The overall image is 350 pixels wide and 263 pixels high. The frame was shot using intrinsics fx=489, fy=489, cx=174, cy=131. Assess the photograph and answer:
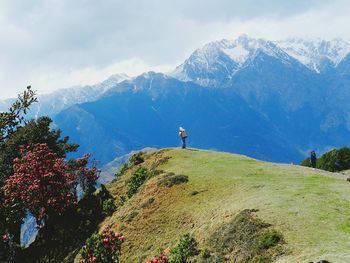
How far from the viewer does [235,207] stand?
102 ft

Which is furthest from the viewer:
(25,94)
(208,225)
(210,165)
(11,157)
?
(11,157)

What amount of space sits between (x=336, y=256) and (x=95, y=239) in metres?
11.1

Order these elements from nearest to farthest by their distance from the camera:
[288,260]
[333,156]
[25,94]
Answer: [288,260] < [25,94] < [333,156]

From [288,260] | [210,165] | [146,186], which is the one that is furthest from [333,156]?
[288,260]

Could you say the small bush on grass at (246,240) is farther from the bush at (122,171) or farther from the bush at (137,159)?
the bush at (122,171)

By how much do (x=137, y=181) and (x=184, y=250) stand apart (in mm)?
18804

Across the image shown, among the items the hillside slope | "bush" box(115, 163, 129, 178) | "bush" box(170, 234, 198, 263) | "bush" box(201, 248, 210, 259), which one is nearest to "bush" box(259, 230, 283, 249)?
the hillside slope

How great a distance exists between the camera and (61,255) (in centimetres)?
4100

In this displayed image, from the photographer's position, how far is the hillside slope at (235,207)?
23.7 m

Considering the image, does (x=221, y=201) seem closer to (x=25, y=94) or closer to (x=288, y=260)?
(x=288, y=260)

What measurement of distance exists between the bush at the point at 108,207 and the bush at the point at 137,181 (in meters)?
1.77

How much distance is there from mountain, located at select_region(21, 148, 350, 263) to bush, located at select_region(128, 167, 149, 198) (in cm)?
76

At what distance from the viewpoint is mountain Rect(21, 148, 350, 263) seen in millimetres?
24203

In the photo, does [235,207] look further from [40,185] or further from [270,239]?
[40,185]
